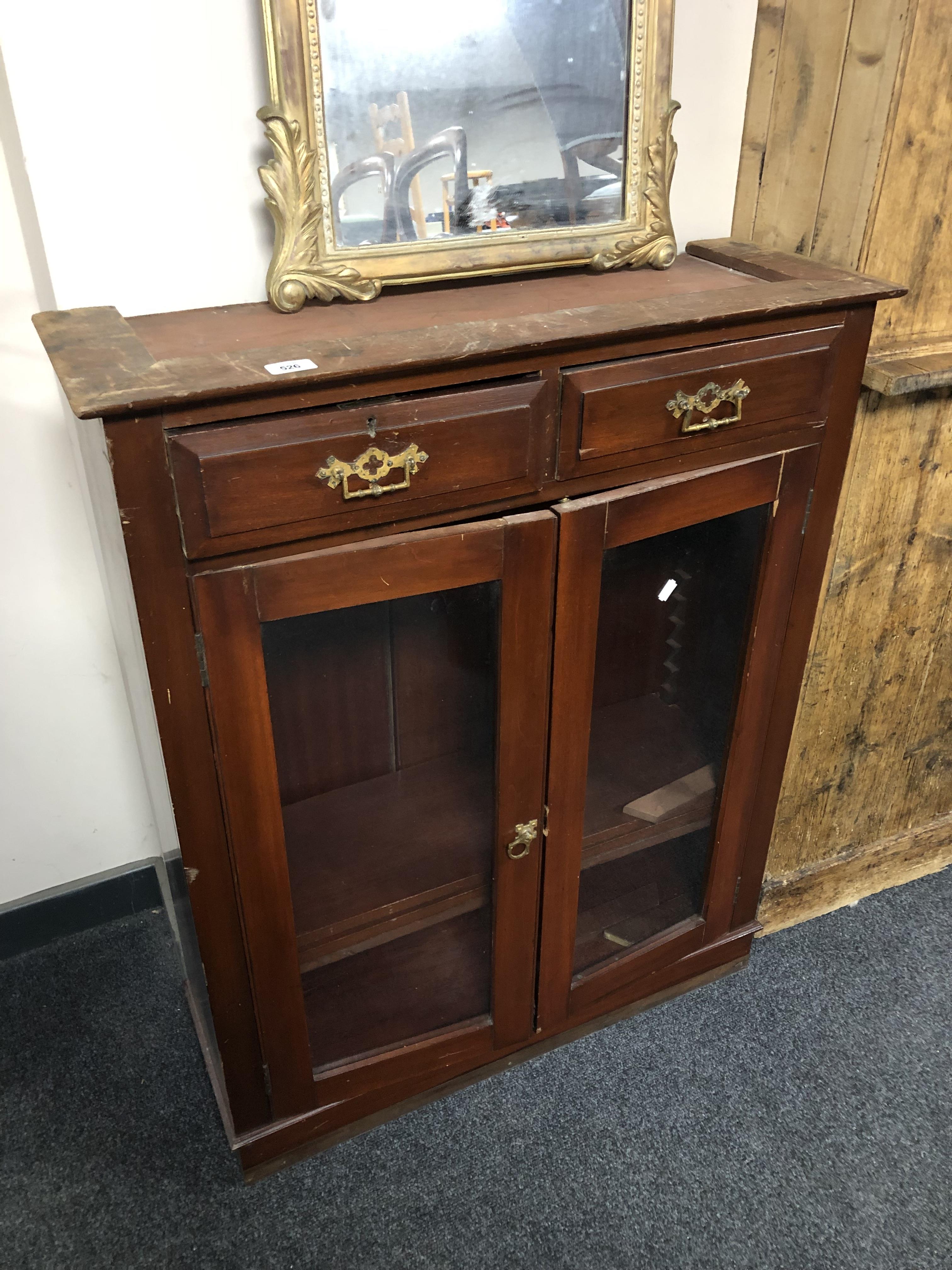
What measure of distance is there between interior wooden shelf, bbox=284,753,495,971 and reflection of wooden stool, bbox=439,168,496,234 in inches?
23.6

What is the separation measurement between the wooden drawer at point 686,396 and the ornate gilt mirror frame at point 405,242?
222 mm

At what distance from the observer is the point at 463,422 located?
908 mm

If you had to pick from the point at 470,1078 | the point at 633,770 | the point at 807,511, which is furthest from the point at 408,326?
the point at 470,1078

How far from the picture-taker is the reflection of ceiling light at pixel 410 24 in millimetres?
963

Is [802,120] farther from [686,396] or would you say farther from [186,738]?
[186,738]

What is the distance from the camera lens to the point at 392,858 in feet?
3.92

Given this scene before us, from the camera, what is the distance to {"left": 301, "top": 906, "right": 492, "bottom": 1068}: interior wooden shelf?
4.05 feet

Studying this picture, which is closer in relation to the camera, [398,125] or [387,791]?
[398,125]

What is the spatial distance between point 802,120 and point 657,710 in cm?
75

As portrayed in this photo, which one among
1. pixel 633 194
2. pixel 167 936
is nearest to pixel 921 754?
pixel 633 194

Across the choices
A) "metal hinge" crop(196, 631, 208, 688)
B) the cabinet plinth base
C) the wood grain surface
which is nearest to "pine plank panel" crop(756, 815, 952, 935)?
the wood grain surface

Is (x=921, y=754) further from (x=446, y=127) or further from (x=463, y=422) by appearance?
(x=446, y=127)

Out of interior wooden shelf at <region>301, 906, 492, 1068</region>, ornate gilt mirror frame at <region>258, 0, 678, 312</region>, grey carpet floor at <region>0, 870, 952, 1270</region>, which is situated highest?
ornate gilt mirror frame at <region>258, 0, 678, 312</region>

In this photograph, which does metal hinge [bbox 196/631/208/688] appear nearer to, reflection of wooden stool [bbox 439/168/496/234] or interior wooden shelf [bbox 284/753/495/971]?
interior wooden shelf [bbox 284/753/495/971]
